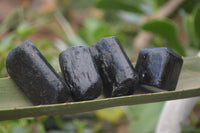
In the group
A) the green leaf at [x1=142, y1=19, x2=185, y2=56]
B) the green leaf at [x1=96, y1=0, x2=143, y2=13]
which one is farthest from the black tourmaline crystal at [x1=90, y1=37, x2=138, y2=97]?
the green leaf at [x1=96, y1=0, x2=143, y2=13]

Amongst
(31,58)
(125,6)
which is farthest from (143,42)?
(31,58)

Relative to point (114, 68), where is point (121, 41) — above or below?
below

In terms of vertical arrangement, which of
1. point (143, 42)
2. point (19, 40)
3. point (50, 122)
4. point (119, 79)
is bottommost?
point (50, 122)

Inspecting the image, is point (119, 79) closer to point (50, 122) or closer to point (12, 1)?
point (50, 122)

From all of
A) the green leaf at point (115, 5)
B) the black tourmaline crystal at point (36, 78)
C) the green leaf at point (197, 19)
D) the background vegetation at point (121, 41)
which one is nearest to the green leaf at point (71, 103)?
the black tourmaline crystal at point (36, 78)

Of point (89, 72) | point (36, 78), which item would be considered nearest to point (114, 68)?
point (89, 72)

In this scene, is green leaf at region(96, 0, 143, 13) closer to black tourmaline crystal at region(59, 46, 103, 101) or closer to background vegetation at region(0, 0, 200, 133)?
background vegetation at region(0, 0, 200, 133)

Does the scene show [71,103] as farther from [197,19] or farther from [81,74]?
[197,19]

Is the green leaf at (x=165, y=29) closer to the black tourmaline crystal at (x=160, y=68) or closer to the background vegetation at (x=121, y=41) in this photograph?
the background vegetation at (x=121, y=41)
